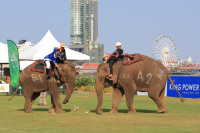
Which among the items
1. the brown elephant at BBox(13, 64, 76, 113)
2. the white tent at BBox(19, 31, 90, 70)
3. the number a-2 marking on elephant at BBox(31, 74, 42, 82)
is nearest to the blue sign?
the white tent at BBox(19, 31, 90, 70)

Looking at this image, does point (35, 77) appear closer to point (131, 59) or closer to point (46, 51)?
point (131, 59)

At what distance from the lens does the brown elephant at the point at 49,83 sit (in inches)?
765

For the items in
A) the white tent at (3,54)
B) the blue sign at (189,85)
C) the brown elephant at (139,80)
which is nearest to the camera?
the brown elephant at (139,80)

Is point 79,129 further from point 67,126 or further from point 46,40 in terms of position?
point 46,40

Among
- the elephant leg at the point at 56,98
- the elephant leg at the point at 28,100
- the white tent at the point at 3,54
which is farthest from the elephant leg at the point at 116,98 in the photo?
the white tent at the point at 3,54

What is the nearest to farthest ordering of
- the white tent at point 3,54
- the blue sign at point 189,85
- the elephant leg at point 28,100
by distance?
1. the elephant leg at point 28,100
2. the blue sign at point 189,85
3. the white tent at point 3,54

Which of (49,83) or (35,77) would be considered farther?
(35,77)

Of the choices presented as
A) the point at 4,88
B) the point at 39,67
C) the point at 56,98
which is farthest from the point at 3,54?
the point at 56,98

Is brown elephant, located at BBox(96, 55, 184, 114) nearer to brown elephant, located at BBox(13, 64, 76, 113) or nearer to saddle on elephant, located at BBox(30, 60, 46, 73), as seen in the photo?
brown elephant, located at BBox(13, 64, 76, 113)

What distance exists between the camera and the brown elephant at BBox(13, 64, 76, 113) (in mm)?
19422

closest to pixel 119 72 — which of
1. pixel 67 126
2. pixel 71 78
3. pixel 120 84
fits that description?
pixel 120 84

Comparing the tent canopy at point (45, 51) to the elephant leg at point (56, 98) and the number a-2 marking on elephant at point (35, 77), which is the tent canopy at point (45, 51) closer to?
the number a-2 marking on elephant at point (35, 77)

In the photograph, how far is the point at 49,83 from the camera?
1948cm

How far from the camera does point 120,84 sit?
A: 19.1m
